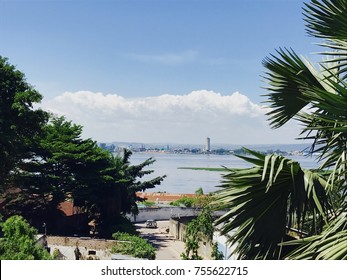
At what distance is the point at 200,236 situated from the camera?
17.2 metres

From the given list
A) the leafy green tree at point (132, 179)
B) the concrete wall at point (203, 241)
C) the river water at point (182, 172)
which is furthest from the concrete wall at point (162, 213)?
the concrete wall at point (203, 241)

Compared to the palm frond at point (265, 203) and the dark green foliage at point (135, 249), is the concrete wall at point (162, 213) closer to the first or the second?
the dark green foliage at point (135, 249)

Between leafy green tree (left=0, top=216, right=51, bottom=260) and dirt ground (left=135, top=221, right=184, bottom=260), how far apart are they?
338 inches

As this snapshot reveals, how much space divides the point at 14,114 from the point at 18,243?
8.13 meters

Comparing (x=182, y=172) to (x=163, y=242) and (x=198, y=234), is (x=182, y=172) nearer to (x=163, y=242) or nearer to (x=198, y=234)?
(x=163, y=242)

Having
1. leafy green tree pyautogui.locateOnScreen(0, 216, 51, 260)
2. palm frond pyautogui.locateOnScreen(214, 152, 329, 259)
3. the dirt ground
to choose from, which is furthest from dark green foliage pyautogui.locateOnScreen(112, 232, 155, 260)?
palm frond pyautogui.locateOnScreen(214, 152, 329, 259)

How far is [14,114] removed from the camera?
53.0ft

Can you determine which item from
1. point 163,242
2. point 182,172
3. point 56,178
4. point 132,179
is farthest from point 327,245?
point 182,172

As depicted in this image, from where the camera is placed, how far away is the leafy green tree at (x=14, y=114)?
15711mm

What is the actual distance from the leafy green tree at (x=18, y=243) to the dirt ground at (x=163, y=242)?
338 inches

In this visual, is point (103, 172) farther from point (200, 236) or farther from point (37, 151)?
point (200, 236)

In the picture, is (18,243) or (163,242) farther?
(163,242)
